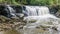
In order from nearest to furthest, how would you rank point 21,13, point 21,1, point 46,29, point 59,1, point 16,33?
point 16,33
point 46,29
point 21,13
point 21,1
point 59,1

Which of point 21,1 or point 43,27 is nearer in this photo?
point 43,27

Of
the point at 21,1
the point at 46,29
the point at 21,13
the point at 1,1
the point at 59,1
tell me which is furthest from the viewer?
the point at 59,1

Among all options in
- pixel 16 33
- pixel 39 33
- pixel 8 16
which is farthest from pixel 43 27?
pixel 8 16

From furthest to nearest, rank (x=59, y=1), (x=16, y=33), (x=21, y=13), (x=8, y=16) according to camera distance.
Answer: (x=59, y=1), (x=21, y=13), (x=8, y=16), (x=16, y=33)

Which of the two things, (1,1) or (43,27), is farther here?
(1,1)

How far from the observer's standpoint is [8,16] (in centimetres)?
1048

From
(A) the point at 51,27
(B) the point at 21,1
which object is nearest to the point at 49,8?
(B) the point at 21,1

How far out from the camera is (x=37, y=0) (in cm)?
1497

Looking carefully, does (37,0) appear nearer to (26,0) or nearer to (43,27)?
(26,0)

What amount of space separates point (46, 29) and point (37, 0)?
7598mm

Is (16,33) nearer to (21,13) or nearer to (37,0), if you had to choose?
(21,13)

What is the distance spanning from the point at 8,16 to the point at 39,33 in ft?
13.4

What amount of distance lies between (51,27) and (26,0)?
7062 millimetres

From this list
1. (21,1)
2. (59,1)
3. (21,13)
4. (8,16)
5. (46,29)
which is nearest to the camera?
(46,29)
